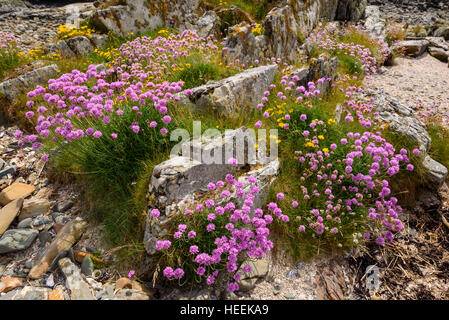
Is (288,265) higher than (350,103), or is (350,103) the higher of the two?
(350,103)

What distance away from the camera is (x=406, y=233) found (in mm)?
4582

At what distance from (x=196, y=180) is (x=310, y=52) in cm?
831

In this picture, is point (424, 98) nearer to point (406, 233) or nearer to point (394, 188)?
point (394, 188)

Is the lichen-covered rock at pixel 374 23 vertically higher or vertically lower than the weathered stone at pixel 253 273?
higher

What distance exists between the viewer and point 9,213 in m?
4.17

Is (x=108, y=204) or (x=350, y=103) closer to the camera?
(x=108, y=204)

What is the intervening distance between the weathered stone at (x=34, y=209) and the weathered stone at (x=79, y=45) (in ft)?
21.8

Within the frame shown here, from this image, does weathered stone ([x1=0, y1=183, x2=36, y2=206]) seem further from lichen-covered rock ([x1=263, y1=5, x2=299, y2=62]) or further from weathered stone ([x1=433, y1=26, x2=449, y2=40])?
weathered stone ([x1=433, y1=26, x2=449, y2=40])

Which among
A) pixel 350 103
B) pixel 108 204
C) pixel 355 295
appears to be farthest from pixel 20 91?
pixel 355 295

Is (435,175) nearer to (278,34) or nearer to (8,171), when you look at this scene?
(278,34)

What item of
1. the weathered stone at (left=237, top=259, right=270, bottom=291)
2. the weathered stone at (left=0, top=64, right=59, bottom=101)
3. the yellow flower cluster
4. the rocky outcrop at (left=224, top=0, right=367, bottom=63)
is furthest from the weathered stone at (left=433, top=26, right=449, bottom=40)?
the weathered stone at (left=0, top=64, right=59, bottom=101)

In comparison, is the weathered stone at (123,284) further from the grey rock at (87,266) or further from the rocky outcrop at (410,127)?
the rocky outcrop at (410,127)

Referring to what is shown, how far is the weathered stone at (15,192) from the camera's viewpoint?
14.6ft

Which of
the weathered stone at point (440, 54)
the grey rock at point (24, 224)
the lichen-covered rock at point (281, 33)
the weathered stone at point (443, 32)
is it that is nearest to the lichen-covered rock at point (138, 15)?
the lichen-covered rock at point (281, 33)
